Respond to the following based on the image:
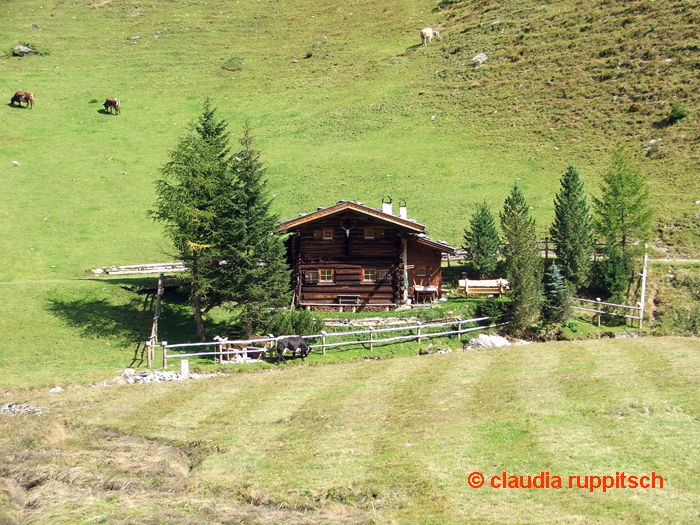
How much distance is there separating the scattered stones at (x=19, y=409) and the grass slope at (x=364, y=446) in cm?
43

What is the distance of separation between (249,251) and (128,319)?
23.9 ft

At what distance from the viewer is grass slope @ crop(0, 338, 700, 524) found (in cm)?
1316

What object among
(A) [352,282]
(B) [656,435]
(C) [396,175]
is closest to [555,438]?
(B) [656,435]

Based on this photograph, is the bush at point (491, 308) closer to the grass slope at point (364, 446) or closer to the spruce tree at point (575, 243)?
the spruce tree at point (575, 243)

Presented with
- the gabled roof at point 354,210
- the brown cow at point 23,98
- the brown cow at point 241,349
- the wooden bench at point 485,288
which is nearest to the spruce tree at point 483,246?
the wooden bench at point 485,288

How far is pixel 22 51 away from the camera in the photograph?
87438 mm

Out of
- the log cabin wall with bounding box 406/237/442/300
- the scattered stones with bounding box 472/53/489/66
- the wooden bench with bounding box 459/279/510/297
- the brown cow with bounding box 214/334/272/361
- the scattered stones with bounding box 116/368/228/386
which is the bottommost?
the scattered stones with bounding box 116/368/228/386

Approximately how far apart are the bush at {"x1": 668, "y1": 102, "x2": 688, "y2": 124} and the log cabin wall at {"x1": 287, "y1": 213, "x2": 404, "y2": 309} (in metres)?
40.2

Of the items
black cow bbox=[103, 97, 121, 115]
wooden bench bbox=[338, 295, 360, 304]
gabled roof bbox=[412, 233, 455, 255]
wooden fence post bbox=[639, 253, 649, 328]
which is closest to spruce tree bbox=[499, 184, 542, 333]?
gabled roof bbox=[412, 233, 455, 255]

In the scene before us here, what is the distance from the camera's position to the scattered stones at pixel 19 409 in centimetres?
2001

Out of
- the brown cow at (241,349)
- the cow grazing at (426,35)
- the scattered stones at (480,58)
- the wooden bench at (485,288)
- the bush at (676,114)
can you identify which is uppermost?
the cow grazing at (426,35)

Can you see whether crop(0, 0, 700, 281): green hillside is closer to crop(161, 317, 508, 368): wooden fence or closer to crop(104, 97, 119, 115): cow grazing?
crop(104, 97, 119, 115): cow grazing

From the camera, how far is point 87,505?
12992mm

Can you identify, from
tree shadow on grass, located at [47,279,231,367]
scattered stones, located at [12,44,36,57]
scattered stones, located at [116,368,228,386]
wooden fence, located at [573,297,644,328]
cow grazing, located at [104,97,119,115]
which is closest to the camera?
scattered stones, located at [116,368,228,386]
